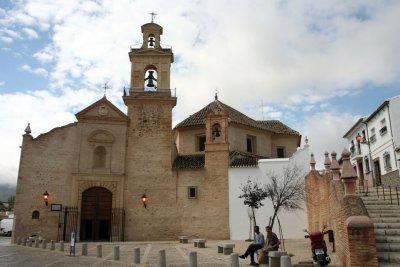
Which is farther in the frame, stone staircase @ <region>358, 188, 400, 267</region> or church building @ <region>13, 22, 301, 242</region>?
church building @ <region>13, 22, 301, 242</region>

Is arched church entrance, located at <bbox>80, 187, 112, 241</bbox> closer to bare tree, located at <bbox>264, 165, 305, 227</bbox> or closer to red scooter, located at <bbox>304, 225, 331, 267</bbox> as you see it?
bare tree, located at <bbox>264, 165, 305, 227</bbox>

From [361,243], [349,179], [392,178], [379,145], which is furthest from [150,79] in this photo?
[361,243]

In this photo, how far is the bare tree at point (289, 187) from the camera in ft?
73.1

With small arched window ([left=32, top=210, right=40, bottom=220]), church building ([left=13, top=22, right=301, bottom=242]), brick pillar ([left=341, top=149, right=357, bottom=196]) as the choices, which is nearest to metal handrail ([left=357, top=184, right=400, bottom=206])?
brick pillar ([left=341, top=149, right=357, bottom=196])

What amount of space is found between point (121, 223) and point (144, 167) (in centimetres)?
410

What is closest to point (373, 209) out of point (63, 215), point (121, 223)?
point (121, 223)

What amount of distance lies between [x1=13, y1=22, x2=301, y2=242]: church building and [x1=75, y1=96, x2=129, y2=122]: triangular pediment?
70 millimetres

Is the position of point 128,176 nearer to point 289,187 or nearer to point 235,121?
point 235,121

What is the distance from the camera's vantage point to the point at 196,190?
86.3 feet

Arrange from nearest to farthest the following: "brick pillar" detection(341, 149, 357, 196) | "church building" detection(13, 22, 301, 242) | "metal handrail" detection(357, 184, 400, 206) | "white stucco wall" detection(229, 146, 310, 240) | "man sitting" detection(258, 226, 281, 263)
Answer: "brick pillar" detection(341, 149, 357, 196) → "man sitting" detection(258, 226, 281, 263) → "metal handrail" detection(357, 184, 400, 206) → "white stucco wall" detection(229, 146, 310, 240) → "church building" detection(13, 22, 301, 242)

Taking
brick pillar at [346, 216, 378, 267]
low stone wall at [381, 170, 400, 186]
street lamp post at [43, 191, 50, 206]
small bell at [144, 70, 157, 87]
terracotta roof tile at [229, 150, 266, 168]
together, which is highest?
small bell at [144, 70, 157, 87]

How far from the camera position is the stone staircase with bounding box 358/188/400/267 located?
30.8 ft

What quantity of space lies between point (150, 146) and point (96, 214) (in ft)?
19.4

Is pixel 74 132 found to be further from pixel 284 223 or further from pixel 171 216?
pixel 284 223
